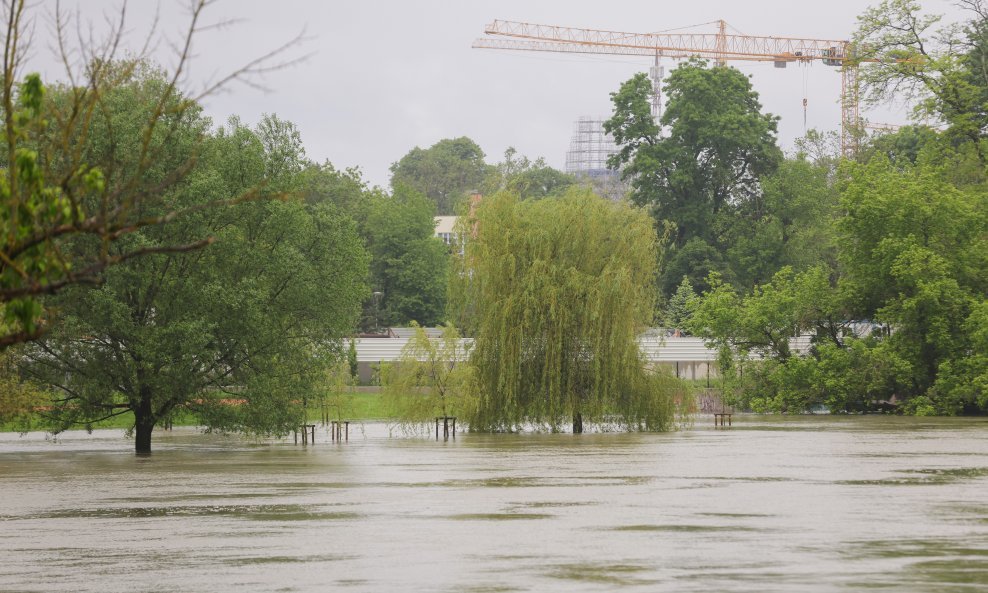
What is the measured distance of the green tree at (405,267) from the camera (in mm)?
108125

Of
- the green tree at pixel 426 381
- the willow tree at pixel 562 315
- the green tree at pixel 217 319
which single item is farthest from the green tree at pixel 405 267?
the green tree at pixel 217 319

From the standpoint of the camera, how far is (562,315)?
50812 mm

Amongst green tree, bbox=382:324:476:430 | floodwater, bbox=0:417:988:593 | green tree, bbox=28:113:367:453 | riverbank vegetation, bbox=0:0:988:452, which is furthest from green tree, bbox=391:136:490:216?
floodwater, bbox=0:417:988:593

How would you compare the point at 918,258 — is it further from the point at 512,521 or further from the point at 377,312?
the point at 377,312

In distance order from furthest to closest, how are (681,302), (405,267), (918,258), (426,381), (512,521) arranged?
1. (405,267)
2. (681,302)
3. (918,258)
4. (426,381)
5. (512,521)

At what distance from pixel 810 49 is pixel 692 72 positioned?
8660 cm

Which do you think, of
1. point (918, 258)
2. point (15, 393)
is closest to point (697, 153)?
point (918, 258)

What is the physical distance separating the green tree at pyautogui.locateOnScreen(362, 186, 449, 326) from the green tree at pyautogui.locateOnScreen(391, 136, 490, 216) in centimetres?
7997

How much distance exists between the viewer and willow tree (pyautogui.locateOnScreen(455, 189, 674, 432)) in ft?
166

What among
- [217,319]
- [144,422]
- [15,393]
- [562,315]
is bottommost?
[144,422]

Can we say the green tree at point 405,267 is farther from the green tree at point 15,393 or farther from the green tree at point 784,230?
the green tree at point 15,393

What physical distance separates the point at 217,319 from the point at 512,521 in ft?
79.4

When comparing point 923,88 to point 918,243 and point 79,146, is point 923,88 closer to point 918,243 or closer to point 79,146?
point 918,243

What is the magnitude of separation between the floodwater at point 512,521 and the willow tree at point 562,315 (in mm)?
9337
